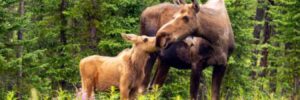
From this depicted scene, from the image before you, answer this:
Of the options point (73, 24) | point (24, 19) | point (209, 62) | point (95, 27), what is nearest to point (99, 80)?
point (209, 62)

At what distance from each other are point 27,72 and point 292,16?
8.93 metres

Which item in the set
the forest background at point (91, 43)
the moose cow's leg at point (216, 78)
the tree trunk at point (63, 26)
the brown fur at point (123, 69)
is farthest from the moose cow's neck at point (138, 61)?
the tree trunk at point (63, 26)

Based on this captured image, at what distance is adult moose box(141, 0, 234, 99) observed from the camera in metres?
8.46

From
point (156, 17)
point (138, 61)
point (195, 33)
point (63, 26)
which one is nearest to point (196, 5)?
point (195, 33)

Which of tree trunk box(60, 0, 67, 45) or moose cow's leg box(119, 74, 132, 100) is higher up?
moose cow's leg box(119, 74, 132, 100)

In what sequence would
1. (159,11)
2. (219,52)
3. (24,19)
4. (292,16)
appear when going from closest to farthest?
1. (219,52)
2. (159,11)
3. (24,19)
4. (292,16)

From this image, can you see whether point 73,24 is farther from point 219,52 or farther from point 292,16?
point 219,52

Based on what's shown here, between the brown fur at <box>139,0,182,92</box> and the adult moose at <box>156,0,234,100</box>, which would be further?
the brown fur at <box>139,0,182,92</box>

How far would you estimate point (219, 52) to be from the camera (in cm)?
940

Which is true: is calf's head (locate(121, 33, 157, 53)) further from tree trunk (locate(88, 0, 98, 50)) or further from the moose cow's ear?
tree trunk (locate(88, 0, 98, 50))

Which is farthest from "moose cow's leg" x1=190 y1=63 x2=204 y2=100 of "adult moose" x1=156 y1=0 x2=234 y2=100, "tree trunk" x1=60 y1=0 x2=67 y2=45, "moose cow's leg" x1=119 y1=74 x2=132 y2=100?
"tree trunk" x1=60 y1=0 x2=67 y2=45

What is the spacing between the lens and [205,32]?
923cm

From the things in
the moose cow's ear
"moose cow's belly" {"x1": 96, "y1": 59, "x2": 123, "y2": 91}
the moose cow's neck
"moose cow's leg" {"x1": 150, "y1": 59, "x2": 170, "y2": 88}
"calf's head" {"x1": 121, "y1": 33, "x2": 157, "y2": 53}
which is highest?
the moose cow's ear

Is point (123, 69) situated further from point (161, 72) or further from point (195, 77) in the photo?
point (161, 72)
